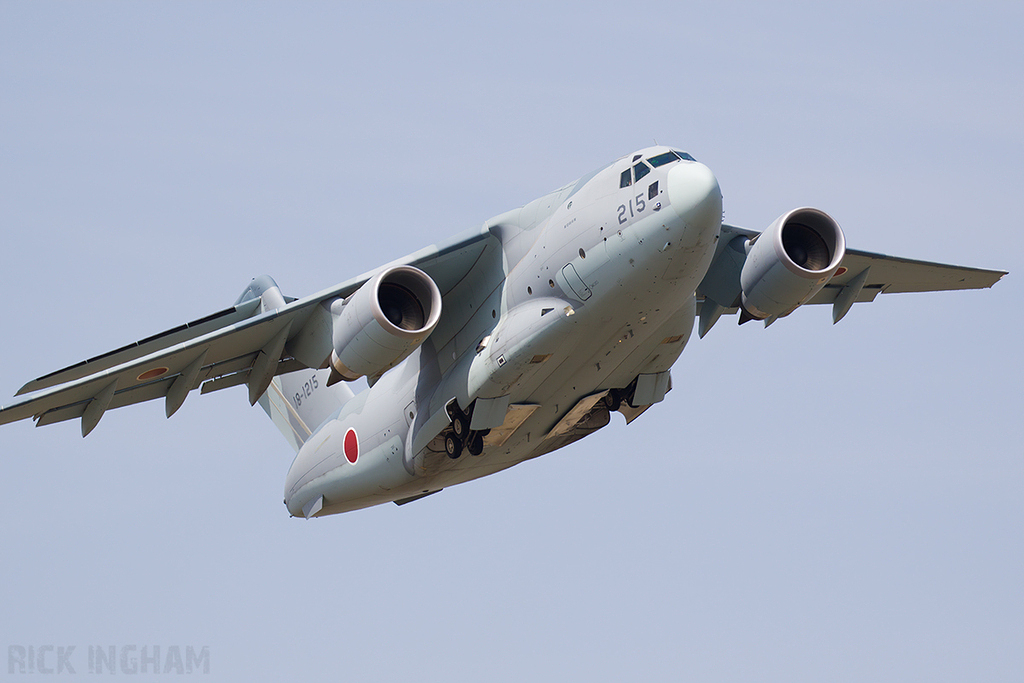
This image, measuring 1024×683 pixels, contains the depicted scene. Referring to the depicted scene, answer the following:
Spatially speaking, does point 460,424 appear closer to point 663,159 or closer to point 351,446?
point 351,446

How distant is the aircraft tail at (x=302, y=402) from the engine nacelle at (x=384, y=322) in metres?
4.60

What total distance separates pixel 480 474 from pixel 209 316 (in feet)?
11.8

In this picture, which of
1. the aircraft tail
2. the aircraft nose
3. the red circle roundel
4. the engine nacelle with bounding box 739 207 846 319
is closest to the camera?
the aircraft nose

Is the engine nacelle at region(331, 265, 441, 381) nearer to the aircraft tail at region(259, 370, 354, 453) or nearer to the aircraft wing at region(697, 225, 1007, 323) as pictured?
the aircraft wing at region(697, 225, 1007, 323)

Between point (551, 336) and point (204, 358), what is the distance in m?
3.87

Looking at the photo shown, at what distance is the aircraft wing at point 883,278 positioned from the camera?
1698cm

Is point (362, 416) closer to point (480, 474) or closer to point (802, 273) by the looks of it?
point (480, 474)

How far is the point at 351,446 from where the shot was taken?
1745 centimetres

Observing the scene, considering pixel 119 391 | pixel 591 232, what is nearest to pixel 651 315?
pixel 591 232

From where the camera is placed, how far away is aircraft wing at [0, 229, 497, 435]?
50.9 feet

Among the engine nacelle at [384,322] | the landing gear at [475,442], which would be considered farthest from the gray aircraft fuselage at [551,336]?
the engine nacelle at [384,322]

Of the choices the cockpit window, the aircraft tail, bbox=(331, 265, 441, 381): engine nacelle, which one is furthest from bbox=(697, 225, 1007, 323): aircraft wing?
the aircraft tail

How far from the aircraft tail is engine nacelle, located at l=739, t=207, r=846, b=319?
20.0ft

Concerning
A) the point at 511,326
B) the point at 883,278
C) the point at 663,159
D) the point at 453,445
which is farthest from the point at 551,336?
the point at 883,278
